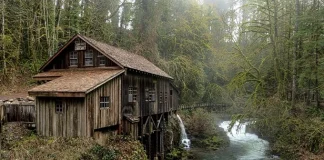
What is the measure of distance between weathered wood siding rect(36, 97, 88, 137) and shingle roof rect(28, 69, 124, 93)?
2.16 ft

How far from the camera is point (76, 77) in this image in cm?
1570

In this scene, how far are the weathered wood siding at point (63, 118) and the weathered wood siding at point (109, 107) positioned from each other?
459 millimetres

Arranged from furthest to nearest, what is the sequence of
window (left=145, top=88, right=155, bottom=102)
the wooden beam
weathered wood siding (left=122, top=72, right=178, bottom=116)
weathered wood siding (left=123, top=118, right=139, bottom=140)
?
window (left=145, top=88, right=155, bottom=102) → weathered wood siding (left=122, top=72, right=178, bottom=116) → weathered wood siding (left=123, top=118, right=139, bottom=140) → the wooden beam

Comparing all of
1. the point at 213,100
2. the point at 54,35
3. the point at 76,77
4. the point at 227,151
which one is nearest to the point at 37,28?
the point at 54,35

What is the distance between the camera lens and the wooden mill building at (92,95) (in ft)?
45.4

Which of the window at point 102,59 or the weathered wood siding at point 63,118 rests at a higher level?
the window at point 102,59

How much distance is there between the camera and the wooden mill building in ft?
45.4

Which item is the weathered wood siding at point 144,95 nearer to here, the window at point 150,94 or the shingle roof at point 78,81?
the window at point 150,94

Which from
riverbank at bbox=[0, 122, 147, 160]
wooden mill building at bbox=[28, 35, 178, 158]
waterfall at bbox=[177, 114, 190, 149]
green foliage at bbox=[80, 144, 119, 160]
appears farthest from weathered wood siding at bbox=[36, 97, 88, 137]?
waterfall at bbox=[177, 114, 190, 149]

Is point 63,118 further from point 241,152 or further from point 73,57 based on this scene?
point 241,152

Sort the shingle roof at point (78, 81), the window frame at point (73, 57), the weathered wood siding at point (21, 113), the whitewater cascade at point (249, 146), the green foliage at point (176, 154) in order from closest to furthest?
the shingle roof at point (78, 81) → the weathered wood siding at point (21, 113) → the window frame at point (73, 57) → the whitewater cascade at point (249, 146) → the green foliage at point (176, 154)

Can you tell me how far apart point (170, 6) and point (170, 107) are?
1559cm

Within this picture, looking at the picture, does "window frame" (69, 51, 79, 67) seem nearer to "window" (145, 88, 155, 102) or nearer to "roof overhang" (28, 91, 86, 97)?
"roof overhang" (28, 91, 86, 97)

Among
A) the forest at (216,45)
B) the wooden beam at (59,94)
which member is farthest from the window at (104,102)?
the forest at (216,45)
